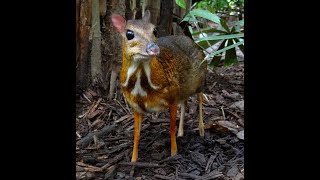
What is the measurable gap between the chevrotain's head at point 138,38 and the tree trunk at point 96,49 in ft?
2.12

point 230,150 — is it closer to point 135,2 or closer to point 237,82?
point 237,82

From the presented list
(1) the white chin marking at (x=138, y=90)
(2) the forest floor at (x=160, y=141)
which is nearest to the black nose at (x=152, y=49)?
(1) the white chin marking at (x=138, y=90)

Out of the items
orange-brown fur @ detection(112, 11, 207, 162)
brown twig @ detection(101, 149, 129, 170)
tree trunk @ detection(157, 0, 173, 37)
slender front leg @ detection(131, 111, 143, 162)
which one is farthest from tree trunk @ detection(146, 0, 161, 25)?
brown twig @ detection(101, 149, 129, 170)

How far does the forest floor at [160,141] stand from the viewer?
221cm

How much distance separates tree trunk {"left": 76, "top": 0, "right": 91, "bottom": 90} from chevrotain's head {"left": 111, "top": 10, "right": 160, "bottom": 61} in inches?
24.4

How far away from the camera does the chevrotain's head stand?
201cm

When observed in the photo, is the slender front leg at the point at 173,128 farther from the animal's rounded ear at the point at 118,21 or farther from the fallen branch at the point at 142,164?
the animal's rounded ear at the point at 118,21

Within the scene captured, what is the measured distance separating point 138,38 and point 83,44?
2.79ft

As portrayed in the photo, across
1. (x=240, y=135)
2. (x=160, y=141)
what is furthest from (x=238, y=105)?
(x=160, y=141)

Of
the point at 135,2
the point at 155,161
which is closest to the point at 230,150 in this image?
the point at 155,161

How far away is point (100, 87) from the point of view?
115 inches

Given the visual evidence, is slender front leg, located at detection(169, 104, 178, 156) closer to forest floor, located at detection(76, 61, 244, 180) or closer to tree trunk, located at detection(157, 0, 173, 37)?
forest floor, located at detection(76, 61, 244, 180)

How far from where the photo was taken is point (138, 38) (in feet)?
6.72
